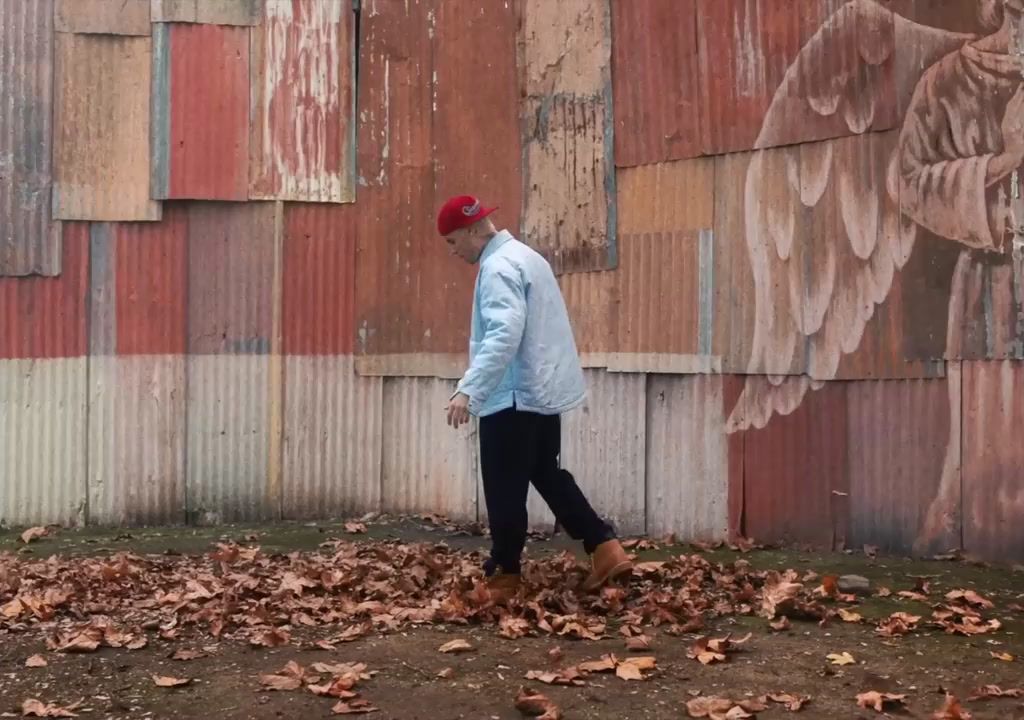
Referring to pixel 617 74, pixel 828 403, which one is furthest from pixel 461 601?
pixel 617 74

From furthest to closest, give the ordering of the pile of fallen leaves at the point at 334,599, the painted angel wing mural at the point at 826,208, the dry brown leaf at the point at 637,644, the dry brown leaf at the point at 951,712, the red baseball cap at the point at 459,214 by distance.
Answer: the painted angel wing mural at the point at 826,208, the red baseball cap at the point at 459,214, the pile of fallen leaves at the point at 334,599, the dry brown leaf at the point at 637,644, the dry brown leaf at the point at 951,712

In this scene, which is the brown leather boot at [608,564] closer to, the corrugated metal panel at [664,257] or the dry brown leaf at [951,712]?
the dry brown leaf at [951,712]

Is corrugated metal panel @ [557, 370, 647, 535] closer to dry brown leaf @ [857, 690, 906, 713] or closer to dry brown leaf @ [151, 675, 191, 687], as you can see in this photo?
dry brown leaf @ [857, 690, 906, 713]

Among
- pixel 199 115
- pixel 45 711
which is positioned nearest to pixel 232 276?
pixel 199 115

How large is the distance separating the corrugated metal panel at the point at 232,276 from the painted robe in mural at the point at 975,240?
15.1ft

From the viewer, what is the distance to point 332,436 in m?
9.70

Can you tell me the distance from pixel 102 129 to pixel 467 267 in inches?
108

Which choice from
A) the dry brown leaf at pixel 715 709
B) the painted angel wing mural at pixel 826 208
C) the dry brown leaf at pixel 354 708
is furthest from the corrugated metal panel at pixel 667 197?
the dry brown leaf at pixel 354 708

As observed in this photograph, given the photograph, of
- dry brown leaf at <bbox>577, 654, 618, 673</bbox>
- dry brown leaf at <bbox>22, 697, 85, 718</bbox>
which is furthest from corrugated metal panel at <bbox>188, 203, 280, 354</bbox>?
dry brown leaf at <bbox>577, 654, 618, 673</bbox>

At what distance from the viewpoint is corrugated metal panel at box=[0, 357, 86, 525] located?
9.41 meters

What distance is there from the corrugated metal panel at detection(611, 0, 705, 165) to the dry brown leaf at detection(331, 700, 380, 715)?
4.58 metres

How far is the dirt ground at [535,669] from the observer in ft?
15.3

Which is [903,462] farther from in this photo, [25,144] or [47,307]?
[25,144]

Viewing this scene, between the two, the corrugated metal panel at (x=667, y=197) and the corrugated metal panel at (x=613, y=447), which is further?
the corrugated metal panel at (x=613, y=447)
